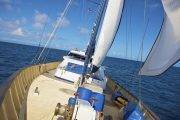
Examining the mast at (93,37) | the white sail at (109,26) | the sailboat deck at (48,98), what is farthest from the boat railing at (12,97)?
the white sail at (109,26)

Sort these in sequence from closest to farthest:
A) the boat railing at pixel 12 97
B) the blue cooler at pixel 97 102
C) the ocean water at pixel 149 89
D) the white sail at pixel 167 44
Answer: the white sail at pixel 167 44 → the boat railing at pixel 12 97 → the blue cooler at pixel 97 102 → the ocean water at pixel 149 89

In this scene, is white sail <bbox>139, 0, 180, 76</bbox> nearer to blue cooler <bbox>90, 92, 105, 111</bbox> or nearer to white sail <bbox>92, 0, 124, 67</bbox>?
blue cooler <bbox>90, 92, 105, 111</bbox>

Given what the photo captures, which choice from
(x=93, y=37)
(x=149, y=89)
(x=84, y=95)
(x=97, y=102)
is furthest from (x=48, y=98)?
(x=149, y=89)

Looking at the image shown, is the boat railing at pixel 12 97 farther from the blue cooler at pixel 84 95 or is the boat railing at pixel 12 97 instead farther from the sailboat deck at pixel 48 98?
the blue cooler at pixel 84 95

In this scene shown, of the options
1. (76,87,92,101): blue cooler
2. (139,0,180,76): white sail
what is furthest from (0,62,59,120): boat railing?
(139,0,180,76): white sail

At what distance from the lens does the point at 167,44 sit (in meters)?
7.70

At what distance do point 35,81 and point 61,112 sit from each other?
7783 millimetres

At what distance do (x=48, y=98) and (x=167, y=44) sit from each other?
728 cm

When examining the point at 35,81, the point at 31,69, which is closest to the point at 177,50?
the point at 35,81

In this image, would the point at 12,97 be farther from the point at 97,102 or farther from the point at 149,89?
the point at 149,89

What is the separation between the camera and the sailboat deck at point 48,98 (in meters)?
10.9

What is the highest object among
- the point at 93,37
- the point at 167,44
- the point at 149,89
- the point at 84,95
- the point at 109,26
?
the point at 109,26

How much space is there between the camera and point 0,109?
22.2ft

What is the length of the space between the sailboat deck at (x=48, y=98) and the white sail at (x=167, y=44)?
4.71 metres
